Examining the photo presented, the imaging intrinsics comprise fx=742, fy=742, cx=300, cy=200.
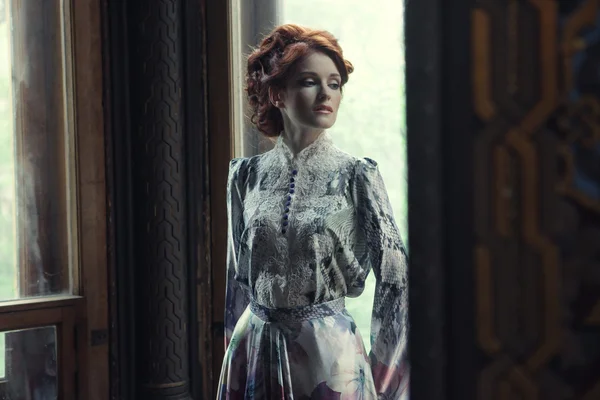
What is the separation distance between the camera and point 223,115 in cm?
237

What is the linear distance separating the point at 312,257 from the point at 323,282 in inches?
2.3

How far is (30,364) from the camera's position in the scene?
2.34 meters

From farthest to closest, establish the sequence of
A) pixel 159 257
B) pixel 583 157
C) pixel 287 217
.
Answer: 1. pixel 159 257
2. pixel 287 217
3. pixel 583 157

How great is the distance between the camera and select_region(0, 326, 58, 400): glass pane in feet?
7.57

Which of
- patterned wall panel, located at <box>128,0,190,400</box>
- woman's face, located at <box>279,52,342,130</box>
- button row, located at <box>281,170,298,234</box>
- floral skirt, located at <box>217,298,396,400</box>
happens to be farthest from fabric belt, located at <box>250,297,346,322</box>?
patterned wall panel, located at <box>128,0,190,400</box>

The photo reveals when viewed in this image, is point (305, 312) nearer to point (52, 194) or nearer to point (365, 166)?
point (365, 166)

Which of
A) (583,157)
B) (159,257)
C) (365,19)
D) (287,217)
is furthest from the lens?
(159,257)

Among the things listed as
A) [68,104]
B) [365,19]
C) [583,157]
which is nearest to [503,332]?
[583,157]

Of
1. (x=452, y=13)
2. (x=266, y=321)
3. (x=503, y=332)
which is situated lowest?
(x=266, y=321)

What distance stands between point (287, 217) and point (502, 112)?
41.4 inches

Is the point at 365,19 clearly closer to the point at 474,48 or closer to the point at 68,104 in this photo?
the point at 68,104

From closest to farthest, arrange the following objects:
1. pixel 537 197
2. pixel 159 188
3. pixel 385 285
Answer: pixel 537 197 < pixel 385 285 < pixel 159 188

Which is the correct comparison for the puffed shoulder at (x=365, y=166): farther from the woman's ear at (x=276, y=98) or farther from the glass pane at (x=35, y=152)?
the glass pane at (x=35, y=152)

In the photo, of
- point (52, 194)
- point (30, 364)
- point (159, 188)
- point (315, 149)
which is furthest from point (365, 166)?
point (30, 364)
